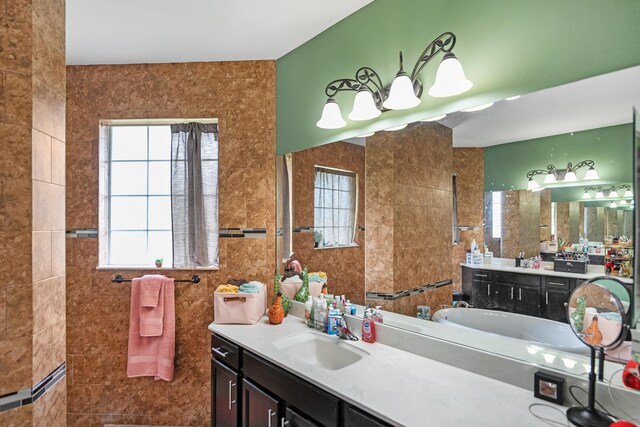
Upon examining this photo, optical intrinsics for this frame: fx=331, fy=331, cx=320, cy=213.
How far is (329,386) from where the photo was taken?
1341 mm

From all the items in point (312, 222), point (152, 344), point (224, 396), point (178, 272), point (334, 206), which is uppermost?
point (334, 206)

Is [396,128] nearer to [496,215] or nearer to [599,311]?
[496,215]

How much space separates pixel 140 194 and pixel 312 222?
1557mm

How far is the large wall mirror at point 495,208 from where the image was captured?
1199mm

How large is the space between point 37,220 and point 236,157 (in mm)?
1394

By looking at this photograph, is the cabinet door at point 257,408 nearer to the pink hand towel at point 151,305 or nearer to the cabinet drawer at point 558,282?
the pink hand towel at point 151,305

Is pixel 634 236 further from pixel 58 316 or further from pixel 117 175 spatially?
pixel 117 175

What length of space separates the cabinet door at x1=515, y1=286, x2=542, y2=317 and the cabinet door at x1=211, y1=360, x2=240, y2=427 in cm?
152

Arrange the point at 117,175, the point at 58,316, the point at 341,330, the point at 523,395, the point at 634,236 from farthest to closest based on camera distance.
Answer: the point at 117,175
the point at 341,330
the point at 58,316
the point at 523,395
the point at 634,236

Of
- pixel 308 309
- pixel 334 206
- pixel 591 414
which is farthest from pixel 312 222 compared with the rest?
pixel 591 414

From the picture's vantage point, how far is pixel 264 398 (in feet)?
5.58

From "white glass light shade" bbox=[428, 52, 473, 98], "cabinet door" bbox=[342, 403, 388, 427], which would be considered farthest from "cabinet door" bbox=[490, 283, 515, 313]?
"white glass light shade" bbox=[428, 52, 473, 98]

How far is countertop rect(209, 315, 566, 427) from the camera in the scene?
1.12 metres

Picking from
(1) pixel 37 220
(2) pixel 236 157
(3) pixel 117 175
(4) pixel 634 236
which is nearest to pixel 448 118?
(4) pixel 634 236
